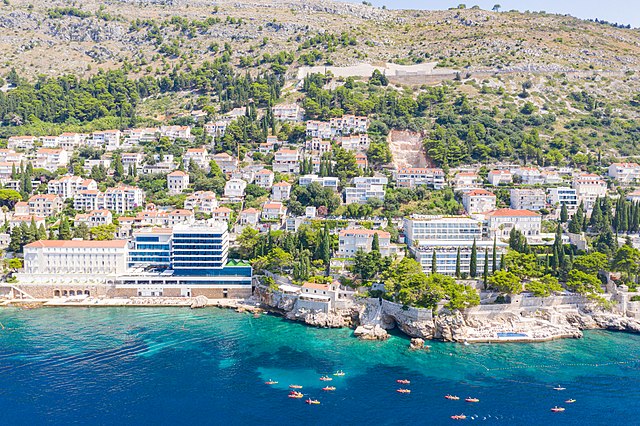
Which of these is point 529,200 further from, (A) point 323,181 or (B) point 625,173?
(A) point 323,181

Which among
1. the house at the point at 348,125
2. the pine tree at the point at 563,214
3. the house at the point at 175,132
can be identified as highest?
the house at the point at 348,125

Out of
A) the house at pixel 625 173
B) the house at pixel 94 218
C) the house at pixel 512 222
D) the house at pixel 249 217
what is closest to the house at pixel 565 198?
the house at pixel 512 222

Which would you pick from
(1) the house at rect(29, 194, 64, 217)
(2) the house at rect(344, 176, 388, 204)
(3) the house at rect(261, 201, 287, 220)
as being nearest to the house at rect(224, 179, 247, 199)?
(3) the house at rect(261, 201, 287, 220)

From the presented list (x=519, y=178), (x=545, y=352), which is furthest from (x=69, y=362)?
(x=519, y=178)

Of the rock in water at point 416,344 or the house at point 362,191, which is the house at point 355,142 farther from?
the rock in water at point 416,344

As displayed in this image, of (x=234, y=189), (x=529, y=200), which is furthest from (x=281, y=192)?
(x=529, y=200)
